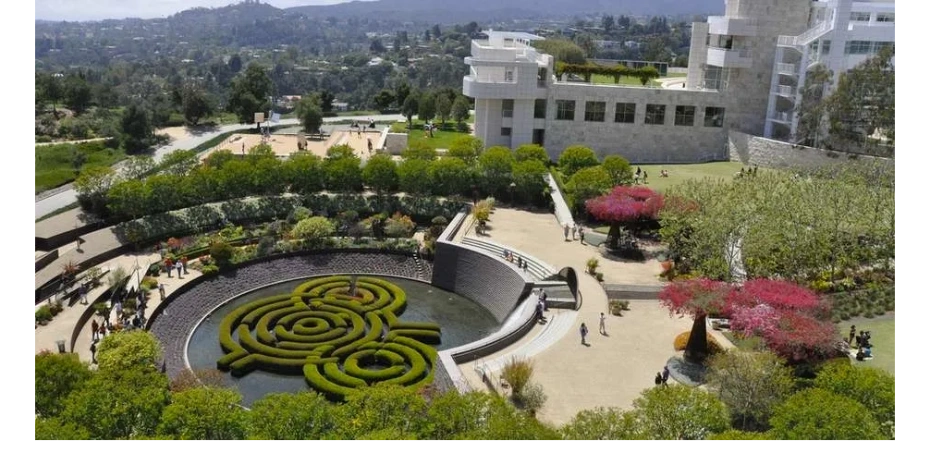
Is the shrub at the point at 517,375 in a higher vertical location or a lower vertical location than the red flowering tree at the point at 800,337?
lower

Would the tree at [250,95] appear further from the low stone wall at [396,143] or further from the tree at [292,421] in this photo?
the tree at [292,421]

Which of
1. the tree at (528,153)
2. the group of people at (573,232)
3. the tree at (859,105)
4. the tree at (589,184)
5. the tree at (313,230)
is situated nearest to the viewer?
the tree at (859,105)

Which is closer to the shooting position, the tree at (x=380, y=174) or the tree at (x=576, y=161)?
the tree at (x=380, y=174)

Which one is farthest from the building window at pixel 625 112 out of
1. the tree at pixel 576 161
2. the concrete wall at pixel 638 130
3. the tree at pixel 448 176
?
the tree at pixel 448 176

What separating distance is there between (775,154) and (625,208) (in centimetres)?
2217

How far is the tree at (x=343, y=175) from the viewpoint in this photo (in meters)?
50.3

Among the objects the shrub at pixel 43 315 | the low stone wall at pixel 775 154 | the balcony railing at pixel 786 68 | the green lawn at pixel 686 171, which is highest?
the balcony railing at pixel 786 68

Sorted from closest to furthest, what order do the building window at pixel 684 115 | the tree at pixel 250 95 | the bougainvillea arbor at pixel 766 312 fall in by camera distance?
1. the bougainvillea arbor at pixel 766 312
2. the building window at pixel 684 115
3. the tree at pixel 250 95

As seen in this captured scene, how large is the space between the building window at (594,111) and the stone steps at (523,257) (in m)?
23.7

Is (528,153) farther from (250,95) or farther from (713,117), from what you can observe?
(250,95)

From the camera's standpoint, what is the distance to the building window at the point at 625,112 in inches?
2501

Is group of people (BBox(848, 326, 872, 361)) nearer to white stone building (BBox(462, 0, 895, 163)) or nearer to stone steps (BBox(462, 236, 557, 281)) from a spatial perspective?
stone steps (BBox(462, 236, 557, 281))

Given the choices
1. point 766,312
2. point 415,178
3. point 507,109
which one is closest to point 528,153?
point 415,178
